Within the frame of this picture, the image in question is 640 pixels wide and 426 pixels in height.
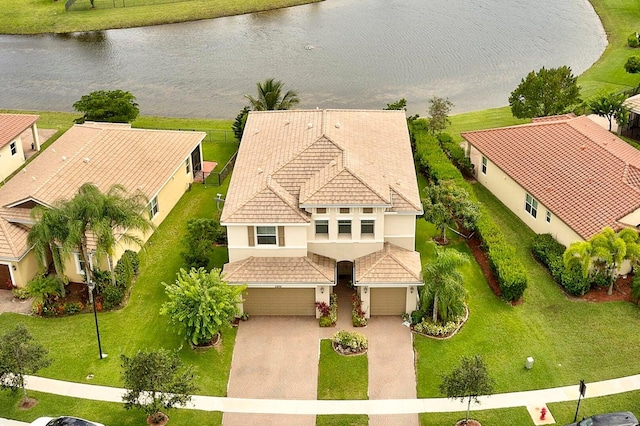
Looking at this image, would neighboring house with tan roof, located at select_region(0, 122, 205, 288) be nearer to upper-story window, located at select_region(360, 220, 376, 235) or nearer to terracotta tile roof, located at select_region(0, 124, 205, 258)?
terracotta tile roof, located at select_region(0, 124, 205, 258)

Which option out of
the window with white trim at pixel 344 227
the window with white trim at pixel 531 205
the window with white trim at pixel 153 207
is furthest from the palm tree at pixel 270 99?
the window with white trim at pixel 531 205

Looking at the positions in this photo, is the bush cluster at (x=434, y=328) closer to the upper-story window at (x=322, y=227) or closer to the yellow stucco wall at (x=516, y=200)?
the upper-story window at (x=322, y=227)

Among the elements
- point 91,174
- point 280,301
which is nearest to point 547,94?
point 280,301

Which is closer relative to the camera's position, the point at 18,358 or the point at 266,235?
the point at 18,358

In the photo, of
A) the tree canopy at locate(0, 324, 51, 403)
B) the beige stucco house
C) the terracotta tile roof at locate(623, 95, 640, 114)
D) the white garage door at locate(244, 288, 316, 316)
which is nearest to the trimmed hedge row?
the beige stucco house

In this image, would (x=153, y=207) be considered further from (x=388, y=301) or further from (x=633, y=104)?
(x=633, y=104)

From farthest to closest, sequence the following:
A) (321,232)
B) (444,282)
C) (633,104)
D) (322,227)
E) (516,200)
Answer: (633,104)
(516,200)
(321,232)
(322,227)
(444,282)

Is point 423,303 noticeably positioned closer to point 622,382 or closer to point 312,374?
point 312,374

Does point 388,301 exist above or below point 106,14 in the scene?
below
